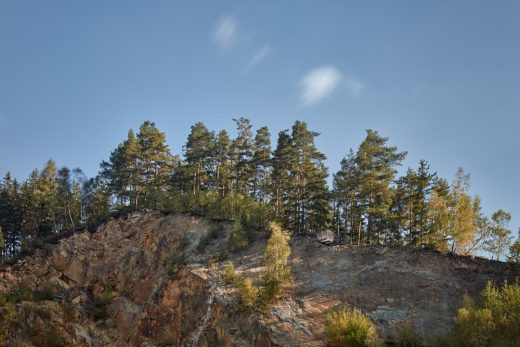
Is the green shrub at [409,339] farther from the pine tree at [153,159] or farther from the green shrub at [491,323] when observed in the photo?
the pine tree at [153,159]

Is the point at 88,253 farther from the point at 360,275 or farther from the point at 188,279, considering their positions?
the point at 360,275

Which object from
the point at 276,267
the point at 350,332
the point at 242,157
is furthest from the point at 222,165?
the point at 350,332

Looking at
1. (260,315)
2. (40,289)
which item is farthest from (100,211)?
(260,315)

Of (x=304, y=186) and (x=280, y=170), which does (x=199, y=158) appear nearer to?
(x=280, y=170)

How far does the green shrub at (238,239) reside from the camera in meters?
43.7

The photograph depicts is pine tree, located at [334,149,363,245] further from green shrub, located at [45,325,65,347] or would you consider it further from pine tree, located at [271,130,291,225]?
green shrub, located at [45,325,65,347]

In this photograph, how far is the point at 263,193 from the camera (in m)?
61.1

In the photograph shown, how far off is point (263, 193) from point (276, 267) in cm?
2488

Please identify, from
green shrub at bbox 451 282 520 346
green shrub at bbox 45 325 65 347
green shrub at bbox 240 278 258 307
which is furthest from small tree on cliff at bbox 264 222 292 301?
green shrub at bbox 45 325 65 347

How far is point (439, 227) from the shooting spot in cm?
4284

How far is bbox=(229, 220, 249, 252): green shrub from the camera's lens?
43719mm

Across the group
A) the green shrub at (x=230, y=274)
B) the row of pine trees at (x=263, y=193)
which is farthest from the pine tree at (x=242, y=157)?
the green shrub at (x=230, y=274)

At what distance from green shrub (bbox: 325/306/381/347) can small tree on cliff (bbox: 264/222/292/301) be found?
6264 millimetres

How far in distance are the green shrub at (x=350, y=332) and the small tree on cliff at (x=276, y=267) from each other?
20.6ft
